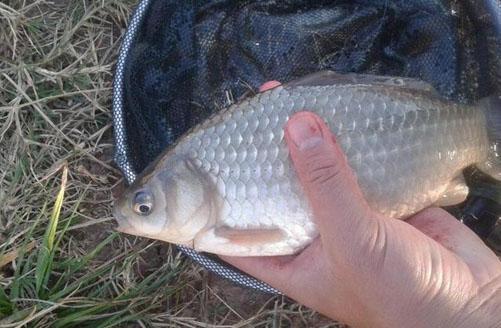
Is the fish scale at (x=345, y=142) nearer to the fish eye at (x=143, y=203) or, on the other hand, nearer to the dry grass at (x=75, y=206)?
the fish eye at (x=143, y=203)

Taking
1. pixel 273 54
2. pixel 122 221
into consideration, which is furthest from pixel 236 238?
pixel 273 54

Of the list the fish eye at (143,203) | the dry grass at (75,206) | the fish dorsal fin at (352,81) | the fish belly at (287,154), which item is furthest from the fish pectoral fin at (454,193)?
the fish eye at (143,203)

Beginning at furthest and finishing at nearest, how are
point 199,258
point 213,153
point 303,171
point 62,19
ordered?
point 62,19 < point 199,258 < point 213,153 < point 303,171

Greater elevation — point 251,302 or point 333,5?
point 333,5

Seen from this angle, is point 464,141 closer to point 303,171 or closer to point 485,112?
point 485,112

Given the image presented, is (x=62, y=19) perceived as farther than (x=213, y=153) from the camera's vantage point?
Yes

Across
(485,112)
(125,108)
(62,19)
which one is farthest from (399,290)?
(62,19)
